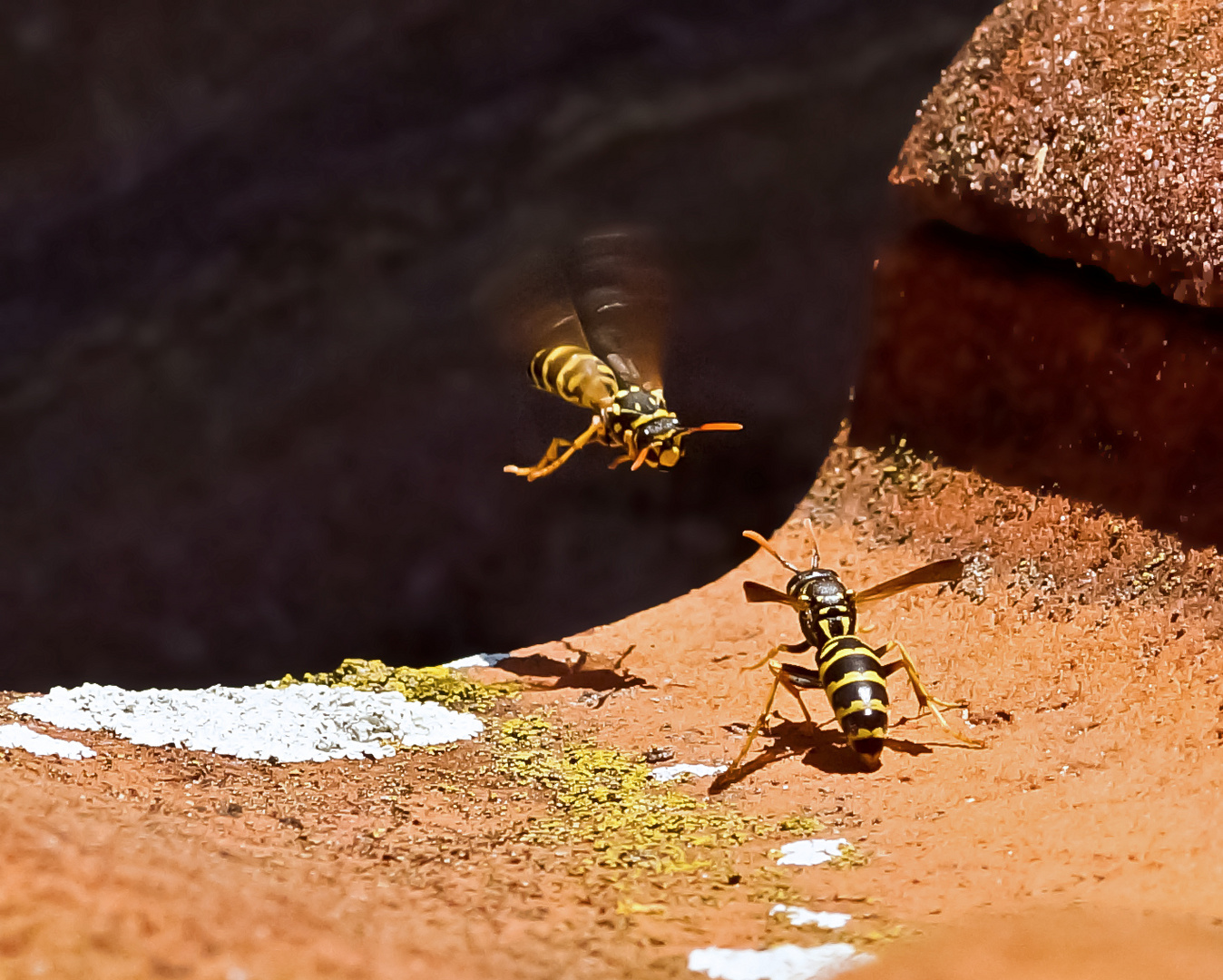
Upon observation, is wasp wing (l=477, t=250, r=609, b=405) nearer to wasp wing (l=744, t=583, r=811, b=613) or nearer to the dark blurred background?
the dark blurred background

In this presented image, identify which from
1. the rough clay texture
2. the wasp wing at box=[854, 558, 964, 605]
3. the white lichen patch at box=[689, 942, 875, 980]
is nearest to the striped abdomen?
the wasp wing at box=[854, 558, 964, 605]

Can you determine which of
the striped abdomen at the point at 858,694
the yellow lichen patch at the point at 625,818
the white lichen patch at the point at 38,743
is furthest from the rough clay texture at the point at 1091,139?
the white lichen patch at the point at 38,743

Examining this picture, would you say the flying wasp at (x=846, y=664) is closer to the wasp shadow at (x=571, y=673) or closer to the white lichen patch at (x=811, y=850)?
the white lichen patch at (x=811, y=850)


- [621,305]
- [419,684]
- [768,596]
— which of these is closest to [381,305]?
[621,305]

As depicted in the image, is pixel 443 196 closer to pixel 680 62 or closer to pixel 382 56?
pixel 382 56

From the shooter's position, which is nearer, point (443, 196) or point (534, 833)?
point (534, 833)

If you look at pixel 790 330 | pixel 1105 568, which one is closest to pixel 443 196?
pixel 790 330

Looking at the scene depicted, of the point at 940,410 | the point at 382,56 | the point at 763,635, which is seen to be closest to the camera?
the point at 763,635
